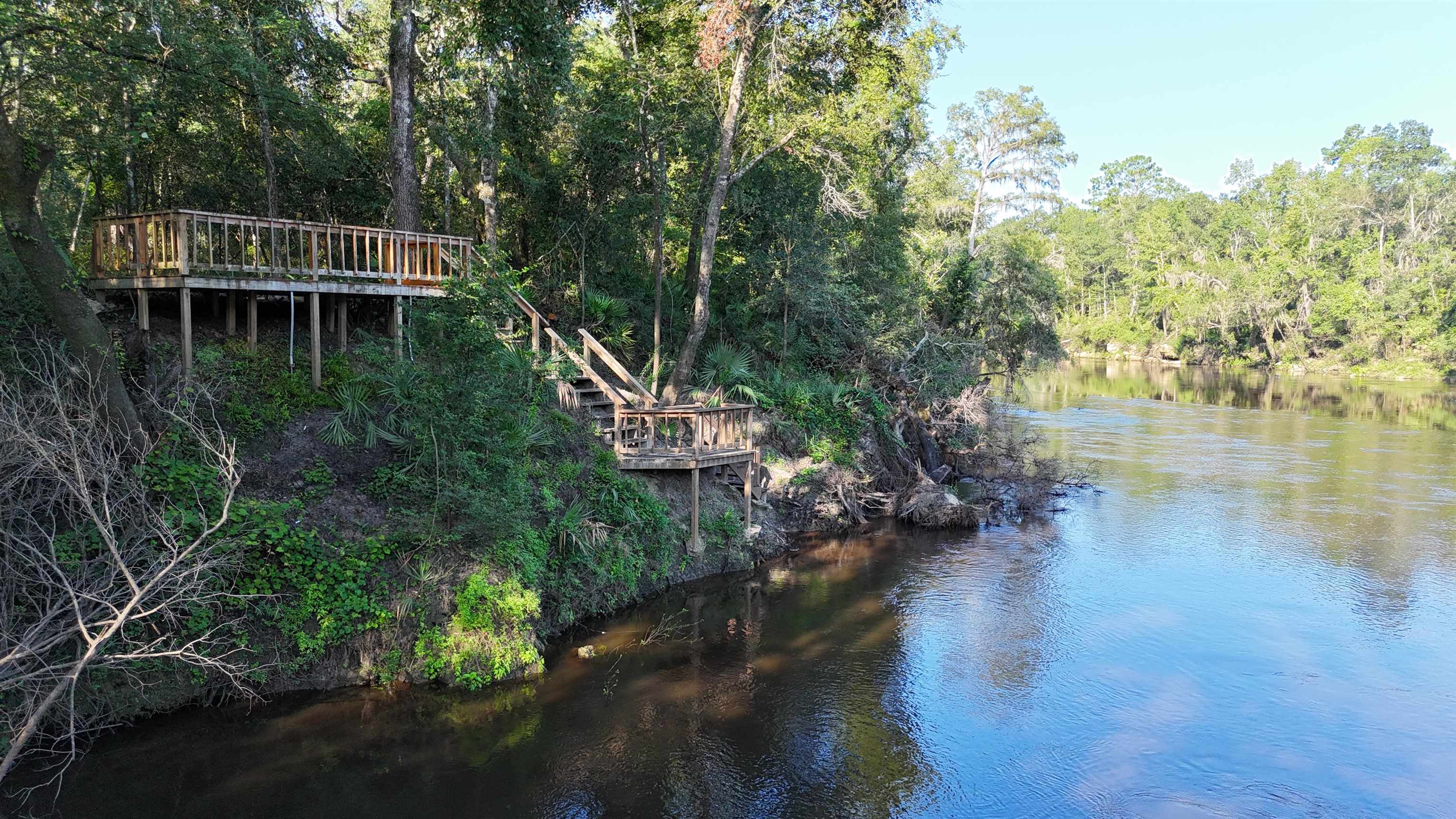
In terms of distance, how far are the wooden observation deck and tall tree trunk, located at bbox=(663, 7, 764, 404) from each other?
1.37m

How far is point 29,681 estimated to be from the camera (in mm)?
8023

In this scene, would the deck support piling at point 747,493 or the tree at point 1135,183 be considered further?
the tree at point 1135,183

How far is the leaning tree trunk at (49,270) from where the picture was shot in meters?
8.99

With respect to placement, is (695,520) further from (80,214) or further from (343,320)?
(80,214)

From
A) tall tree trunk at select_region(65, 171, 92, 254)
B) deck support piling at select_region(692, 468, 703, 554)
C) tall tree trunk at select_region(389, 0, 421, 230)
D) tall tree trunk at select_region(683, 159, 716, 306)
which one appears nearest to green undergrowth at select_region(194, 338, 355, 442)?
tall tree trunk at select_region(389, 0, 421, 230)

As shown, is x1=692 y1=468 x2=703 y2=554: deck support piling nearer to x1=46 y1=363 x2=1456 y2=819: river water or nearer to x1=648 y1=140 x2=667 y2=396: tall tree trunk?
x1=46 y1=363 x2=1456 y2=819: river water

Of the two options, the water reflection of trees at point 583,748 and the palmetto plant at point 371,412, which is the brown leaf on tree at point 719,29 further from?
A: the water reflection of trees at point 583,748

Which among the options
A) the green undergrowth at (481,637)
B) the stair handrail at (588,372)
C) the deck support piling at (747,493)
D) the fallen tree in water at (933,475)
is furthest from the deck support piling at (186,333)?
the fallen tree in water at (933,475)

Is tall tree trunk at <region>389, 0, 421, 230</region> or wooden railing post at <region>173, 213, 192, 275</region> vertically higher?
tall tree trunk at <region>389, 0, 421, 230</region>

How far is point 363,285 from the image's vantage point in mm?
13102

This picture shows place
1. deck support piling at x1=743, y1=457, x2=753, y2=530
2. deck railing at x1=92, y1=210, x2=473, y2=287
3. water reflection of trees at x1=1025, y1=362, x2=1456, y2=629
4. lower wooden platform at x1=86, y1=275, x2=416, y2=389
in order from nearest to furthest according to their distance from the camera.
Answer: lower wooden platform at x1=86, y1=275, x2=416, y2=389 < deck railing at x1=92, y1=210, x2=473, y2=287 < deck support piling at x1=743, y1=457, x2=753, y2=530 < water reflection of trees at x1=1025, y1=362, x2=1456, y2=629

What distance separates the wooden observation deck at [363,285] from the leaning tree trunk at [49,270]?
1467 millimetres

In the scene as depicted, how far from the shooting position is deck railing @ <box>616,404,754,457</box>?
560 inches

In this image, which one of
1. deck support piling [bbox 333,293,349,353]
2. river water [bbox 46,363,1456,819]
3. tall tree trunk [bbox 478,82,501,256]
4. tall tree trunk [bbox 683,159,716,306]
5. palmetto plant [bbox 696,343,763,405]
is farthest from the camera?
tall tree trunk [bbox 683,159,716,306]
